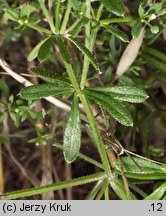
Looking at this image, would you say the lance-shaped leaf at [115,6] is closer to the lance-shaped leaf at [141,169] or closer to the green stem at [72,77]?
the green stem at [72,77]

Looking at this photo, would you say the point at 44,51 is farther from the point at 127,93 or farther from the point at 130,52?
the point at 130,52

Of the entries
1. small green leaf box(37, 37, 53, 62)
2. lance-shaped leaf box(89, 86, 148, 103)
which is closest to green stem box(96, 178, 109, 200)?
lance-shaped leaf box(89, 86, 148, 103)

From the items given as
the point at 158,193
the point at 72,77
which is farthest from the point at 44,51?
the point at 158,193

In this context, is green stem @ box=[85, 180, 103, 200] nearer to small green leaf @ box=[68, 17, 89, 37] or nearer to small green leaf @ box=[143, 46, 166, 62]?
small green leaf @ box=[68, 17, 89, 37]

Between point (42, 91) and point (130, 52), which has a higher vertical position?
point (130, 52)

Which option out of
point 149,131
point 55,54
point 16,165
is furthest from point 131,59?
point 16,165

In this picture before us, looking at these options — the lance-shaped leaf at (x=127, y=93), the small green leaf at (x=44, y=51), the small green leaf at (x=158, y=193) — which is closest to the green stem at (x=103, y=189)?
the small green leaf at (x=158, y=193)
